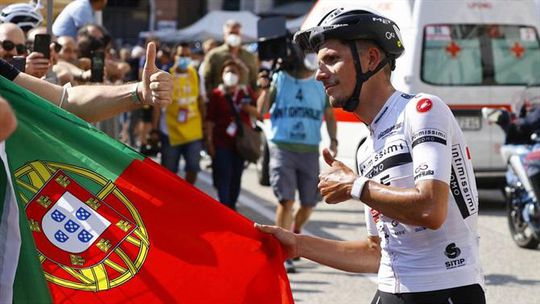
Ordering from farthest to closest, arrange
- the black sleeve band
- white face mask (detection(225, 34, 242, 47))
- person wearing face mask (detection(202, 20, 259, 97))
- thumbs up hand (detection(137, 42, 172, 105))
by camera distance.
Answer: white face mask (detection(225, 34, 242, 47)), person wearing face mask (detection(202, 20, 259, 97)), thumbs up hand (detection(137, 42, 172, 105)), the black sleeve band

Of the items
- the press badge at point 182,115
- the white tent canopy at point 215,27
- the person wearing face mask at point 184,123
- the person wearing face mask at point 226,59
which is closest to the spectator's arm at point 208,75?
the person wearing face mask at point 226,59

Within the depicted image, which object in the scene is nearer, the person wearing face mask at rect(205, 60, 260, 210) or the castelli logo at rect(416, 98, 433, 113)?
the castelli logo at rect(416, 98, 433, 113)

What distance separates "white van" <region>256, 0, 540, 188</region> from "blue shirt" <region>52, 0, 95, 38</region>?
3823 mm

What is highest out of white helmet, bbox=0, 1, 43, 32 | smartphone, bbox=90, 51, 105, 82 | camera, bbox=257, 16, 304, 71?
white helmet, bbox=0, 1, 43, 32

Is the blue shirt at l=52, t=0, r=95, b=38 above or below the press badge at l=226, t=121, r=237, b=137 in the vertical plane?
above

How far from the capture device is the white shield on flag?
4.06 m

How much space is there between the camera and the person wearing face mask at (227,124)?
38.0 feet

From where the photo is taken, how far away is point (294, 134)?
33.3ft

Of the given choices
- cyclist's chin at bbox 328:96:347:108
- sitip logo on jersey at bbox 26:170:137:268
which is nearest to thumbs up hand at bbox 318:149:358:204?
cyclist's chin at bbox 328:96:347:108

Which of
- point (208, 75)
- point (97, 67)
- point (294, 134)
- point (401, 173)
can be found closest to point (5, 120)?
point (401, 173)

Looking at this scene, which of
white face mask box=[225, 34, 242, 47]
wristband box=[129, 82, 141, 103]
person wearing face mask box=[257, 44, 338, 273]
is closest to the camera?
wristband box=[129, 82, 141, 103]

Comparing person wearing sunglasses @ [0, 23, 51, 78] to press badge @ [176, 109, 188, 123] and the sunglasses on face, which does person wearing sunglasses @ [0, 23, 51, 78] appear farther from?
press badge @ [176, 109, 188, 123]

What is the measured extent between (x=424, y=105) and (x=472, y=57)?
1014cm

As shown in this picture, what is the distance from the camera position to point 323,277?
9.55 m
